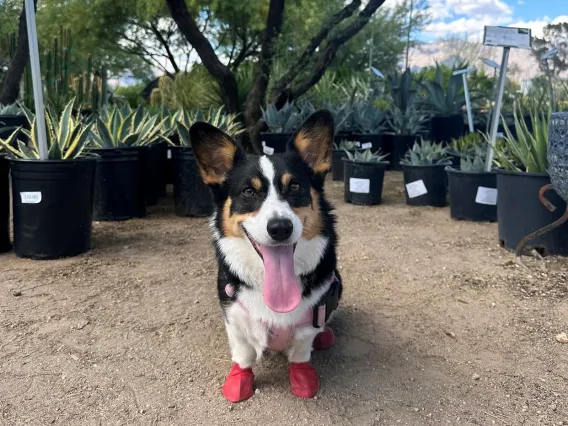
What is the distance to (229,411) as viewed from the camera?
2.03m

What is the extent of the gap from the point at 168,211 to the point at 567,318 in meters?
3.73

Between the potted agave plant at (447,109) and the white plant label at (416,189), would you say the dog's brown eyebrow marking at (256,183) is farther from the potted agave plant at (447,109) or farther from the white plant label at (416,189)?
the potted agave plant at (447,109)

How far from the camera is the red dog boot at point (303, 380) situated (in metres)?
2.11

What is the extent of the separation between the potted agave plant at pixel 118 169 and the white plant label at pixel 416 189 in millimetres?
2731

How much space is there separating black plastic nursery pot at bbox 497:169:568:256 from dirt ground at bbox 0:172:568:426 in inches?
5.1

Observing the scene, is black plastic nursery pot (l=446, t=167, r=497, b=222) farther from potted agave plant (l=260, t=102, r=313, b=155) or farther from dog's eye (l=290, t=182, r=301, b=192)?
dog's eye (l=290, t=182, r=301, b=192)

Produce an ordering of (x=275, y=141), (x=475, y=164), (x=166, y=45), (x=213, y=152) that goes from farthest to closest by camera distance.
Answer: (x=166, y=45), (x=275, y=141), (x=475, y=164), (x=213, y=152)

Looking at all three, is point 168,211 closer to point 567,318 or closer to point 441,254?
point 441,254

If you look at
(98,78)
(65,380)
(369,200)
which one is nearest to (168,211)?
(369,200)

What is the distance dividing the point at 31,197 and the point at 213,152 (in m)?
2.03

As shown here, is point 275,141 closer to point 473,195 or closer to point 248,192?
point 473,195

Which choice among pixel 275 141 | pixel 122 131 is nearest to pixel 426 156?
pixel 275 141

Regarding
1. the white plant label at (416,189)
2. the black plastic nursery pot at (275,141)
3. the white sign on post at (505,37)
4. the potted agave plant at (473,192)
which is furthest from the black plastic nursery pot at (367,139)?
the white sign on post at (505,37)

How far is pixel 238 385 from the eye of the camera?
2.10 metres
